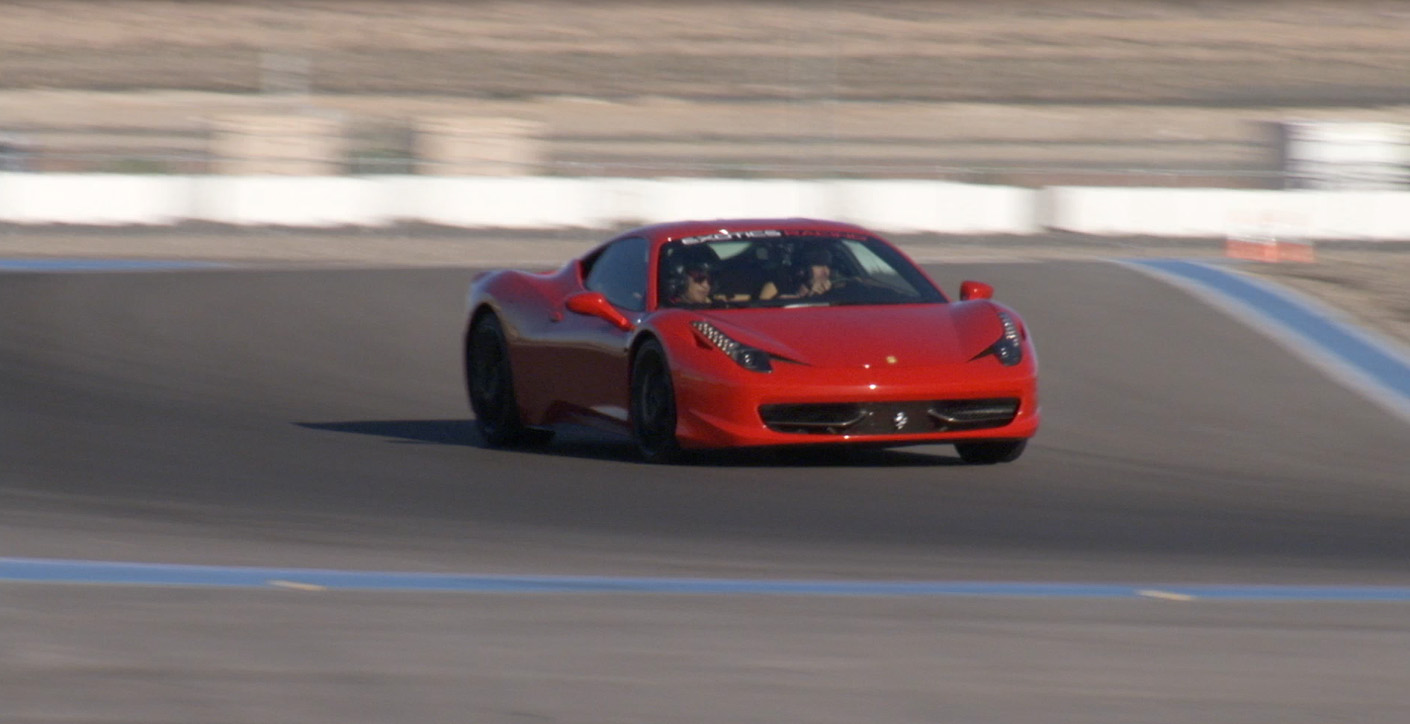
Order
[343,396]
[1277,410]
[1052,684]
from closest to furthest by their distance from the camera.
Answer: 1. [1052,684]
2. [1277,410]
3. [343,396]

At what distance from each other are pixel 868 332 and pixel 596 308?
1.27 m

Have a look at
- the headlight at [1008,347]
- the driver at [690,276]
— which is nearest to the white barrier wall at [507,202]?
the driver at [690,276]

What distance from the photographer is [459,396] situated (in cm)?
1262

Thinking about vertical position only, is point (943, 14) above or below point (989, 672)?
below

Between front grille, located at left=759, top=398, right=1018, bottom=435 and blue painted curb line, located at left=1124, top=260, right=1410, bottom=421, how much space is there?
272cm

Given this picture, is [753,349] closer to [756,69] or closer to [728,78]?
[728,78]

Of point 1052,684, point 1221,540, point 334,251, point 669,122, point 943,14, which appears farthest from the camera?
point 943,14

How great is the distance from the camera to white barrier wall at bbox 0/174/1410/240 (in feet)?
91.1

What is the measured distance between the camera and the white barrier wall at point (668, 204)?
27.8 meters

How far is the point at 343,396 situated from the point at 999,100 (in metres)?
39.6

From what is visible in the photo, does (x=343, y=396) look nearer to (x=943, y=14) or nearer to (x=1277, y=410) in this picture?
(x=1277, y=410)

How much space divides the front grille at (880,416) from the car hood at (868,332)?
0.17 meters

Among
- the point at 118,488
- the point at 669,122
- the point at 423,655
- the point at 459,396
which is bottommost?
the point at 669,122

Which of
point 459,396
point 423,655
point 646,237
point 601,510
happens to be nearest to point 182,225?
point 459,396
